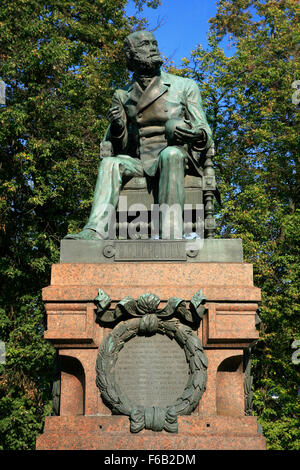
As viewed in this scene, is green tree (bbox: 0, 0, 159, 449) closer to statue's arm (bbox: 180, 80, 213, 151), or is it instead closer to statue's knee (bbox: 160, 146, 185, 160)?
statue's arm (bbox: 180, 80, 213, 151)

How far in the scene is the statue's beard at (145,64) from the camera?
6.53 meters

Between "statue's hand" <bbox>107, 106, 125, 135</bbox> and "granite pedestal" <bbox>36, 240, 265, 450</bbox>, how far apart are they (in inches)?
59.6

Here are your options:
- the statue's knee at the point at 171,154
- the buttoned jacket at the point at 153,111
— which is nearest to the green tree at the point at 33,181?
the buttoned jacket at the point at 153,111

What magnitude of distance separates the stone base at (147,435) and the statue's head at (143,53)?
3.41 m

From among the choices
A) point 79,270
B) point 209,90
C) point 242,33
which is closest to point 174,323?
point 79,270

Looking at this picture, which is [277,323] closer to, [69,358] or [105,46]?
[105,46]

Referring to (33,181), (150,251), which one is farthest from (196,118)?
(33,181)

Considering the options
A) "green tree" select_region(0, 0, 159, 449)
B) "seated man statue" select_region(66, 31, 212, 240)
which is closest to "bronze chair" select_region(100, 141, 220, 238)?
"seated man statue" select_region(66, 31, 212, 240)

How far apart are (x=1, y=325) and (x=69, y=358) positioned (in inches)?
330

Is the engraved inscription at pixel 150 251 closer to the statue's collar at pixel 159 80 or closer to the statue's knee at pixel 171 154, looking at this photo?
the statue's knee at pixel 171 154

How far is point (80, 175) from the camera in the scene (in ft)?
46.2

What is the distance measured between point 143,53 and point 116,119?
2.31 ft

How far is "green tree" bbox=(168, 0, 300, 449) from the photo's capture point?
47.6 ft
